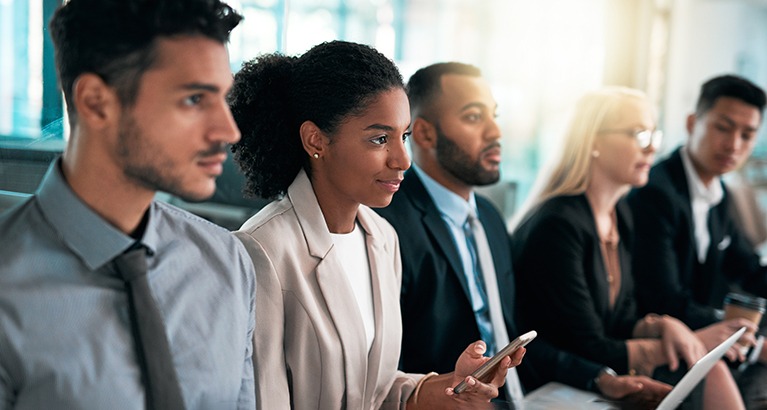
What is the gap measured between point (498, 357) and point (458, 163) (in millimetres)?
941

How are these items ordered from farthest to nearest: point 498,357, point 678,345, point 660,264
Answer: point 660,264 < point 678,345 < point 498,357

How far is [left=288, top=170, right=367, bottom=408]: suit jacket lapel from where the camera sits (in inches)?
63.2

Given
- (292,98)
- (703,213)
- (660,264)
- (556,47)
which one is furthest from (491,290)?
(556,47)

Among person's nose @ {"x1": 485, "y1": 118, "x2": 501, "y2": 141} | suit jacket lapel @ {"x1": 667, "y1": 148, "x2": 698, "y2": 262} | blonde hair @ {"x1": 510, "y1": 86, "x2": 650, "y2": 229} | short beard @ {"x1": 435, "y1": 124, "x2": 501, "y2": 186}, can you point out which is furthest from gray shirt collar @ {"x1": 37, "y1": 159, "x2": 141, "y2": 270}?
suit jacket lapel @ {"x1": 667, "y1": 148, "x2": 698, "y2": 262}

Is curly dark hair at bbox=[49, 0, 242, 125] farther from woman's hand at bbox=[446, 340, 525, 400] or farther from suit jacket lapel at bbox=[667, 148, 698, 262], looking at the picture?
suit jacket lapel at bbox=[667, 148, 698, 262]

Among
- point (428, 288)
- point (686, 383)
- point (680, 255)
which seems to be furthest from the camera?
point (680, 255)

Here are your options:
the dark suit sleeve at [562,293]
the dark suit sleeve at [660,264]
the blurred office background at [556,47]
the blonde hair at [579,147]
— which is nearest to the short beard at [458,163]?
the dark suit sleeve at [562,293]

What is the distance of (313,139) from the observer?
1.67 m

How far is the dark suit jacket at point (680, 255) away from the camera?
3064mm

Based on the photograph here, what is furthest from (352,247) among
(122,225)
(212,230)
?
(122,225)

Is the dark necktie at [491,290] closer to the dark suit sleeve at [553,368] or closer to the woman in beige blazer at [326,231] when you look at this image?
the dark suit sleeve at [553,368]

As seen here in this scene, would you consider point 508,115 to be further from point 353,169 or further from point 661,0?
point 353,169

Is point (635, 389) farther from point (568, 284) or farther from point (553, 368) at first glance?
point (568, 284)

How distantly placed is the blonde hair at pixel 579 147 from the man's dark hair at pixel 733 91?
2.33ft
